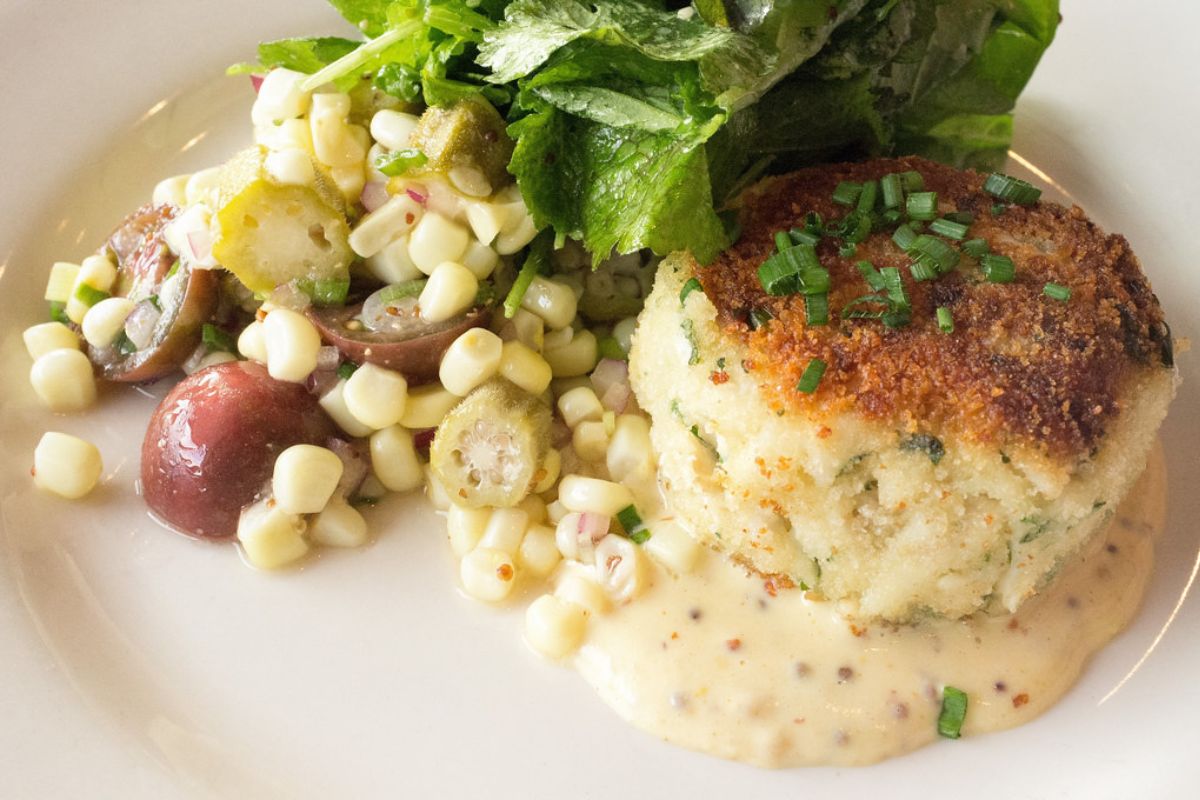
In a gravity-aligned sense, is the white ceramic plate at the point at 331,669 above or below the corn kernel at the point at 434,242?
below

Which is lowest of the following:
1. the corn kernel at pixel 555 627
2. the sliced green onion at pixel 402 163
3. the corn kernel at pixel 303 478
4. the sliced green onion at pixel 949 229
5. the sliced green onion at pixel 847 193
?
the corn kernel at pixel 555 627

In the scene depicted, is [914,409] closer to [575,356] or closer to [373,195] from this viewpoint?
[575,356]

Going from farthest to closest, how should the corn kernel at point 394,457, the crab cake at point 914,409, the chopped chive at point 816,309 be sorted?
the corn kernel at point 394,457 < the chopped chive at point 816,309 < the crab cake at point 914,409

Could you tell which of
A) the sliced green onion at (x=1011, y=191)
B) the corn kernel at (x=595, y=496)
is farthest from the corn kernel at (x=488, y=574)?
the sliced green onion at (x=1011, y=191)

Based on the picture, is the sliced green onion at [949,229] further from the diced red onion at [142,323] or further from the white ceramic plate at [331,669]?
the diced red onion at [142,323]

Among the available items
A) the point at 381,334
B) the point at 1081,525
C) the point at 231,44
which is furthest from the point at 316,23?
the point at 1081,525

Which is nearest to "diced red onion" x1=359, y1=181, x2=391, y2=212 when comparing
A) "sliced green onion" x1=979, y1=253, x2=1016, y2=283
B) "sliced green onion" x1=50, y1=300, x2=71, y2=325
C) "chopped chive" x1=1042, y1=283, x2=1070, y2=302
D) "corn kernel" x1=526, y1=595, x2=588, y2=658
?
"sliced green onion" x1=50, y1=300, x2=71, y2=325

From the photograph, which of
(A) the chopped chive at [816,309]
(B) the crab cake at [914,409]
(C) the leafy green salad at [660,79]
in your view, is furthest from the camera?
(C) the leafy green salad at [660,79]

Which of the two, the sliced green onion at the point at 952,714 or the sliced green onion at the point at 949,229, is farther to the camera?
the sliced green onion at the point at 949,229

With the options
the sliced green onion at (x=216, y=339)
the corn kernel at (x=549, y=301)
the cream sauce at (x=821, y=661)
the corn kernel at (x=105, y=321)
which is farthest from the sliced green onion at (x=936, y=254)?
the corn kernel at (x=105, y=321)

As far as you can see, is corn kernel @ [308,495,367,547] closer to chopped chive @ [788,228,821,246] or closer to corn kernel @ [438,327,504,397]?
corn kernel @ [438,327,504,397]
